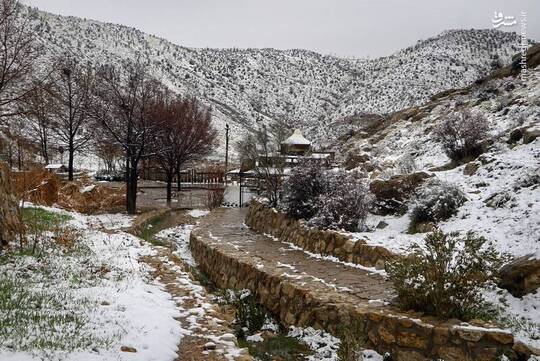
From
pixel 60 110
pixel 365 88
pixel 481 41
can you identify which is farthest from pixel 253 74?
pixel 60 110

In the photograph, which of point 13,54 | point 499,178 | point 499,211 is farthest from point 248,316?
point 13,54

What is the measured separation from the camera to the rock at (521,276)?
19.4ft

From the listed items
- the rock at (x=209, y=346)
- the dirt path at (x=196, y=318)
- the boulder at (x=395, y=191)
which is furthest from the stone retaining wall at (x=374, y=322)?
the boulder at (x=395, y=191)

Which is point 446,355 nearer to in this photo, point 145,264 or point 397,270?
point 397,270

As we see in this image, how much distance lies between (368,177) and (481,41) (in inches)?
2608

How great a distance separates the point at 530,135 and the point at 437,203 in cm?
409

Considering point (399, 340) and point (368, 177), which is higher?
point (368, 177)

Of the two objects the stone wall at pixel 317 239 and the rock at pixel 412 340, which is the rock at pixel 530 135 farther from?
the rock at pixel 412 340

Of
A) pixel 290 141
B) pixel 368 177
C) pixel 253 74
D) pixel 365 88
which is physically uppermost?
pixel 253 74

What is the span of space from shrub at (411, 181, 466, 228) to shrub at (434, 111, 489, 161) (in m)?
4.43

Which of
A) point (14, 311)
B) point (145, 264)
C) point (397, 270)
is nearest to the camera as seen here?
point (14, 311)

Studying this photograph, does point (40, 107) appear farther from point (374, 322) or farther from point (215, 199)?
point (374, 322)

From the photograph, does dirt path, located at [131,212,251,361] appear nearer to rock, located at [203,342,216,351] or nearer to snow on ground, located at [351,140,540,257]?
rock, located at [203,342,216,351]

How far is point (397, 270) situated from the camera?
5.69 metres
